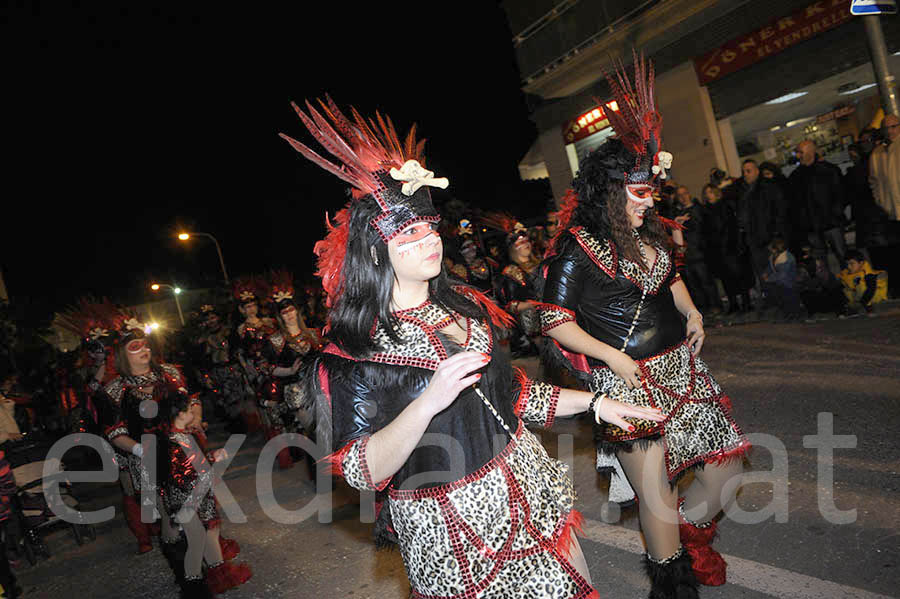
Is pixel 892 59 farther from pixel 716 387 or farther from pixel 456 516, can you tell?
pixel 456 516

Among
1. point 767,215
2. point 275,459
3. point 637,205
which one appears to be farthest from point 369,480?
point 767,215

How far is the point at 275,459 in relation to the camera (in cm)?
821

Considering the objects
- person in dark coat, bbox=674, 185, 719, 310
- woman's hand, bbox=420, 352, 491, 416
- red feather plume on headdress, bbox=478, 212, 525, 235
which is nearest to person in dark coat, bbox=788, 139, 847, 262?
person in dark coat, bbox=674, 185, 719, 310

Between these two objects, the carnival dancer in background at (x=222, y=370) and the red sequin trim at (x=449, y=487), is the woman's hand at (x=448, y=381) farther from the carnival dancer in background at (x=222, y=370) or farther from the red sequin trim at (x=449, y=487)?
the carnival dancer in background at (x=222, y=370)

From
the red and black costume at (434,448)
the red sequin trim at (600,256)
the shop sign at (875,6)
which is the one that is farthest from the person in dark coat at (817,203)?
the red and black costume at (434,448)

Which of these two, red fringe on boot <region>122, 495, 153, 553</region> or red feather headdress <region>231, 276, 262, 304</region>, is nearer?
red fringe on boot <region>122, 495, 153, 553</region>

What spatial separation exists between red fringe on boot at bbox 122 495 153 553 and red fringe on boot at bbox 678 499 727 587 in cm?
522

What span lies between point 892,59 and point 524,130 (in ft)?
75.3

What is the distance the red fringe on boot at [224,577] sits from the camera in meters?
4.69

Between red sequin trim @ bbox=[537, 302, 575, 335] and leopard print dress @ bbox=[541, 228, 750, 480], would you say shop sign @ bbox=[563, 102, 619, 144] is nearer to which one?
leopard print dress @ bbox=[541, 228, 750, 480]

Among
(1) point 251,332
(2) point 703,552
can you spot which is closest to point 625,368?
(2) point 703,552

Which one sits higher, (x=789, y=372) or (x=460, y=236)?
(x=460, y=236)

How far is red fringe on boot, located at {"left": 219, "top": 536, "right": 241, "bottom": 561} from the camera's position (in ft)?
16.5

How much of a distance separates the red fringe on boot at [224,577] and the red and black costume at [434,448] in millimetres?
3101
